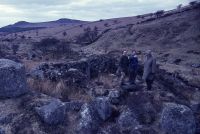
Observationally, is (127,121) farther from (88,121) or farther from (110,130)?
(88,121)

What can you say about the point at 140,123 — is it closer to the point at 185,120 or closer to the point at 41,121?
the point at 185,120

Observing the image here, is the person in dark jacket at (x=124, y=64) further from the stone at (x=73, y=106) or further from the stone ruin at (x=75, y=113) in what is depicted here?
the stone at (x=73, y=106)

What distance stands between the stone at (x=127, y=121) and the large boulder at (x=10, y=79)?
2.74 m

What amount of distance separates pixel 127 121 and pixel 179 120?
136cm

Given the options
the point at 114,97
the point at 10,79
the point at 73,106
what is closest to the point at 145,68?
the point at 114,97

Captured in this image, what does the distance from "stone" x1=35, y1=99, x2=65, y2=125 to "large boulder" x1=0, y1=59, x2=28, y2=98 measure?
0.91 metres

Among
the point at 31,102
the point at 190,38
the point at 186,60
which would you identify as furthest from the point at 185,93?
the point at 190,38

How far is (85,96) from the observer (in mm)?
11695

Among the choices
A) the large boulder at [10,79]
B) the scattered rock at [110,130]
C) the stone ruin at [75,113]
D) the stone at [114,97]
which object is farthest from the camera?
the stone at [114,97]

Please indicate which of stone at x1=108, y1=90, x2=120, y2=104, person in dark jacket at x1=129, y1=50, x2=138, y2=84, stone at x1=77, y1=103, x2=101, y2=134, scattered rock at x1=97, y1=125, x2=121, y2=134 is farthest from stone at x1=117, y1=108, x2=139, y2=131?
person in dark jacket at x1=129, y1=50, x2=138, y2=84

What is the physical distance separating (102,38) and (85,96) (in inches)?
1769

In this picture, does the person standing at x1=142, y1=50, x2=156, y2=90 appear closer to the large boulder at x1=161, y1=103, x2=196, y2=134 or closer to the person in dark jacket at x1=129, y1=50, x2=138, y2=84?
the person in dark jacket at x1=129, y1=50, x2=138, y2=84

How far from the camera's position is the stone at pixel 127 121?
1030cm

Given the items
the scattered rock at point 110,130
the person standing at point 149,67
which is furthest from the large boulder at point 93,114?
the person standing at point 149,67
